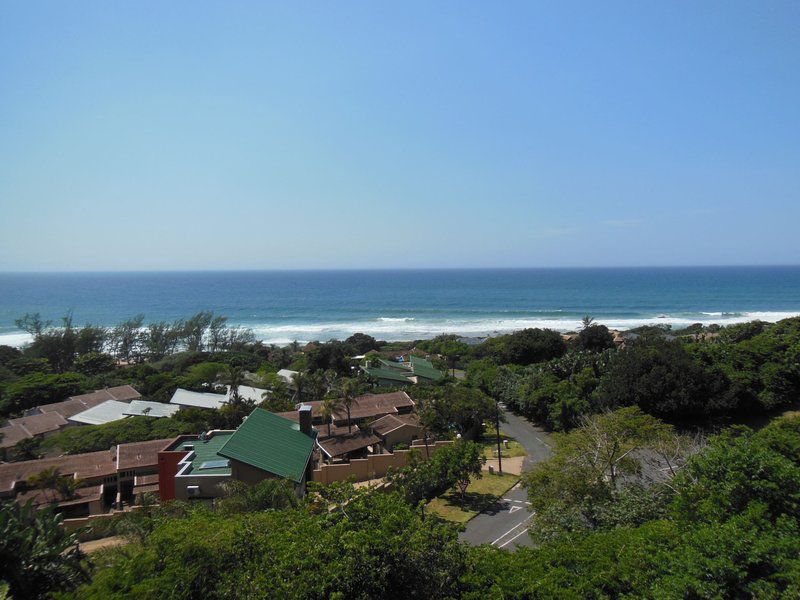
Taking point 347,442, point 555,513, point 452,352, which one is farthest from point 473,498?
point 452,352

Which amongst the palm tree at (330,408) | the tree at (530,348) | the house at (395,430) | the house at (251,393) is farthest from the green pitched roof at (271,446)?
the tree at (530,348)

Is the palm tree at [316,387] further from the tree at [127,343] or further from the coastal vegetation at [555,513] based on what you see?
the tree at [127,343]

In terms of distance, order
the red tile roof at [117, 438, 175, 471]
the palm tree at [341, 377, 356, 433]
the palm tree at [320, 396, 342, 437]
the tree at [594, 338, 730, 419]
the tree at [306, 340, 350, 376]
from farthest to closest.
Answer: the tree at [306, 340, 350, 376] → the palm tree at [341, 377, 356, 433] → the palm tree at [320, 396, 342, 437] → the tree at [594, 338, 730, 419] → the red tile roof at [117, 438, 175, 471]

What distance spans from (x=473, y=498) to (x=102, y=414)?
29.0 metres

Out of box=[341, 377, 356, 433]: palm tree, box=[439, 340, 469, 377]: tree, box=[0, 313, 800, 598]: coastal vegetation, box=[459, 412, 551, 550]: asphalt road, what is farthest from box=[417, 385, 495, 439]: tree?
box=[439, 340, 469, 377]: tree

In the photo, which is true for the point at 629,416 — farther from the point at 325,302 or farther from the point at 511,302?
the point at 325,302

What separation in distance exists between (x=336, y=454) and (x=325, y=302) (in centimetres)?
10078

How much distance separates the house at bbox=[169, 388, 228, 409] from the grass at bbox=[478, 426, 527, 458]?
21.0 m

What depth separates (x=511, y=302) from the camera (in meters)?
118

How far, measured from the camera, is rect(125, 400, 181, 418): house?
1355 inches

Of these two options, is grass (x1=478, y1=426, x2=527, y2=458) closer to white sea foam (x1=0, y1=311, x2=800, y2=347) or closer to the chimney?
the chimney

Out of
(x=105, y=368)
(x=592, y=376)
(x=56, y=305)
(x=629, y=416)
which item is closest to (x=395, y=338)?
(x=105, y=368)

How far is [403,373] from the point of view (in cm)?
4566

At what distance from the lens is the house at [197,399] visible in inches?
1502
